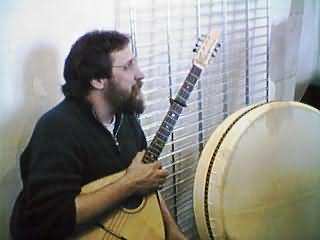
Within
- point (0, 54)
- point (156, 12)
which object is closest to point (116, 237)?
point (0, 54)

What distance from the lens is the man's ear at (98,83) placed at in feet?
5.25

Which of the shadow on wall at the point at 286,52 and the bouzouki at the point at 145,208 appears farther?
the shadow on wall at the point at 286,52

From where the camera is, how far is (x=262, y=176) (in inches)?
72.6

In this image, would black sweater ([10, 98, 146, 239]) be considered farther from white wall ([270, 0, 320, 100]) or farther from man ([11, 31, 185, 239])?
white wall ([270, 0, 320, 100])

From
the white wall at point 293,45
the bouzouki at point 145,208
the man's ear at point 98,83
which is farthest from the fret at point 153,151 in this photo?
the white wall at point 293,45

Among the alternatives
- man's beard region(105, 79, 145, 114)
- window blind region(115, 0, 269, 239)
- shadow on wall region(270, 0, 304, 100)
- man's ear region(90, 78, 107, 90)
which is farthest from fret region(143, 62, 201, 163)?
shadow on wall region(270, 0, 304, 100)

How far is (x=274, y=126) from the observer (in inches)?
74.3

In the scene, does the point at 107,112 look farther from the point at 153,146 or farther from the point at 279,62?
the point at 279,62

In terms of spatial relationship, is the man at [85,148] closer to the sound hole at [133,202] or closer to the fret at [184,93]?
the sound hole at [133,202]

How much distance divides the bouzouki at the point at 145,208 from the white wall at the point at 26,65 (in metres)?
0.33

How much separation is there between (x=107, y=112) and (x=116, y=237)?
1.29 ft

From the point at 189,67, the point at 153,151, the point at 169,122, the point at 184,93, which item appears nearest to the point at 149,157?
the point at 153,151

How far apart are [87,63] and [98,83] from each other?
0.23ft

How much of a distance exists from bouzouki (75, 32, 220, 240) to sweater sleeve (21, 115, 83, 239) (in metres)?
0.07
